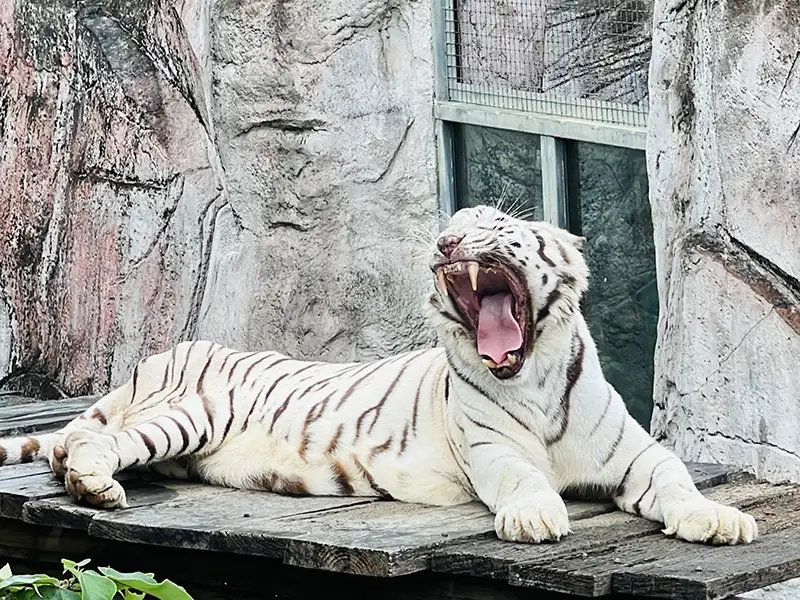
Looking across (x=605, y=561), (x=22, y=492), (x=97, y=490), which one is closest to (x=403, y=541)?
(x=605, y=561)

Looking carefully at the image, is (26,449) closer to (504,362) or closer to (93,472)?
(93,472)

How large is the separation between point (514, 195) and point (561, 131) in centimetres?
44

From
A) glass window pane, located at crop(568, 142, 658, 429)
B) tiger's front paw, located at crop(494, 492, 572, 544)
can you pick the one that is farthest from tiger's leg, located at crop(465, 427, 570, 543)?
glass window pane, located at crop(568, 142, 658, 429)

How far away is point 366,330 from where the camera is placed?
6.48 metres

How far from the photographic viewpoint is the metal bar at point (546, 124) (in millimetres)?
5535

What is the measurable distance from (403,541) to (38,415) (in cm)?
272

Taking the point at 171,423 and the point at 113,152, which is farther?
the point at 113,152

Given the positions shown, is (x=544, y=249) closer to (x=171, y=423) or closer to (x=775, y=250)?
(x=775, y=250)

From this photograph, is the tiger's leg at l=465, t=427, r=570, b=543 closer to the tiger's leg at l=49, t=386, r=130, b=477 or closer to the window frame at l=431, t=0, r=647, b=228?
the tiger's leg at l=49, t=386, r=130, b=477

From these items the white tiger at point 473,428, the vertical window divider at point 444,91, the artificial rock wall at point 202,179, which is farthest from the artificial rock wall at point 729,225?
the artificial rock wall at point 202,179

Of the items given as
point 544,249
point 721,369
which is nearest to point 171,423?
point 544,249

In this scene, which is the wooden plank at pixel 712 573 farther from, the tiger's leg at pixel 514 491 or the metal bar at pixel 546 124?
the metal bar at pixel 546 124

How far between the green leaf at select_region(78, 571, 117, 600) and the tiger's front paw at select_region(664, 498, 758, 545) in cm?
230

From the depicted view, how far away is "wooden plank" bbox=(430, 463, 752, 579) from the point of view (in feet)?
11.0
